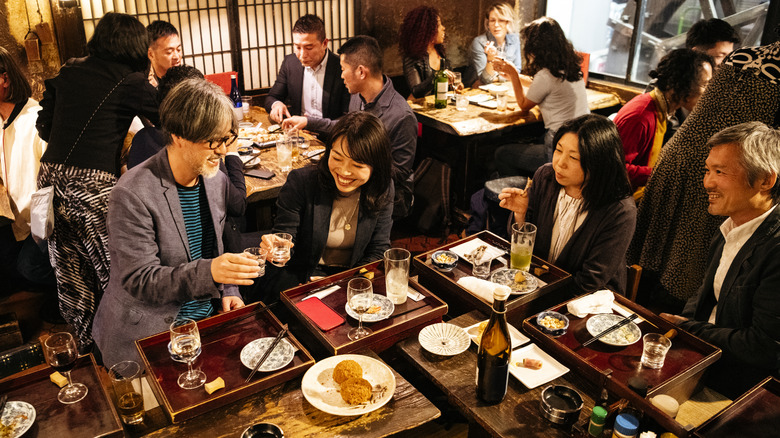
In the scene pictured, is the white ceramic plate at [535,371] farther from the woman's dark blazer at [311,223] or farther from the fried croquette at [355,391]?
the woman's dark blazer at [311,223]

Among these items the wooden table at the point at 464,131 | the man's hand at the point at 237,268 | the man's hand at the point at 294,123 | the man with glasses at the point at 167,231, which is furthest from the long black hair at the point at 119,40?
the wooden table at the point at 464,131

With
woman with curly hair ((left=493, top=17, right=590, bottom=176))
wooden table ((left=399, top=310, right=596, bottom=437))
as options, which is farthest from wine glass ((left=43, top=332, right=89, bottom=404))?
woman with curly hair ((left=493, top=17, right=590, bottom=176))

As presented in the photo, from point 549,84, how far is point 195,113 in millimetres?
3292

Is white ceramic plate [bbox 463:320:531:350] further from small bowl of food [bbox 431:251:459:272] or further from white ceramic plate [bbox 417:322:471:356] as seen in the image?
small bowl of food [bbox 431:251:459:272]

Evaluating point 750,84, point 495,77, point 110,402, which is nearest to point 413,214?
point 495,77

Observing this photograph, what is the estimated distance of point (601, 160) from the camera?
2.63 meters

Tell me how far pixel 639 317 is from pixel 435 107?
3225 millimetres

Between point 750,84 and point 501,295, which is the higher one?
point 750,84

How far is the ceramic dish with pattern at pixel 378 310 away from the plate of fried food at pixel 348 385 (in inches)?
8.1

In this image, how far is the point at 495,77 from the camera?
5.95 m

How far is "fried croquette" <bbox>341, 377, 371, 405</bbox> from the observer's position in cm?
181

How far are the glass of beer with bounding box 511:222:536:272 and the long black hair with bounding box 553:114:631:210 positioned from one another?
38cm

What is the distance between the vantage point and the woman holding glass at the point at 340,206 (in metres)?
2.71

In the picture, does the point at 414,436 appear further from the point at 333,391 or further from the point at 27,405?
the point at 27,405
